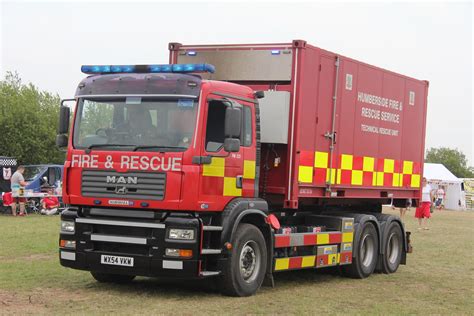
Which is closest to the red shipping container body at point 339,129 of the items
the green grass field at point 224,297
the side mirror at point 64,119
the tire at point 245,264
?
the tire at point 245,264

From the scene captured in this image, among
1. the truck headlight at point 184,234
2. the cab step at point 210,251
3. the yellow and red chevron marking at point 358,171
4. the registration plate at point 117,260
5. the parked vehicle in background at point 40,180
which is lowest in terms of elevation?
the registration plate at point 117,260

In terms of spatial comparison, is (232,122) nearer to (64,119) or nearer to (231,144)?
(231,144)

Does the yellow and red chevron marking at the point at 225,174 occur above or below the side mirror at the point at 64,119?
below

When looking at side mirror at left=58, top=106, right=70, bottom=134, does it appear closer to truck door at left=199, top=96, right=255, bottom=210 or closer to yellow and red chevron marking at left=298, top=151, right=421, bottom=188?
truck door at left=199, top=96, right=255, bottom=210

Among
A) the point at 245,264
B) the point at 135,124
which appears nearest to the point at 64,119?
the point at 135,124

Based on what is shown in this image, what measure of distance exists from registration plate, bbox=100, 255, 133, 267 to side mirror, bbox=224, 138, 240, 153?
5.86ft

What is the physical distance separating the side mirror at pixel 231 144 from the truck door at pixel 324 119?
2347mm

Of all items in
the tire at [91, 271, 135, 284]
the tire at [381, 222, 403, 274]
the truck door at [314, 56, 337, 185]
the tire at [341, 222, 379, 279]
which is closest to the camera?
the tire at [91, 271, 135, 284]

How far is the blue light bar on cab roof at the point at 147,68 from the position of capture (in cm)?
934

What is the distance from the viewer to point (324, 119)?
1156 cm

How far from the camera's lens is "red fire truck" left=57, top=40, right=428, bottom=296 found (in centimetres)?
907

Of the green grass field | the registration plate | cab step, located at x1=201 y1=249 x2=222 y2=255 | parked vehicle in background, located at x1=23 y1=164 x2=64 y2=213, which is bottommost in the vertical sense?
the green grass field

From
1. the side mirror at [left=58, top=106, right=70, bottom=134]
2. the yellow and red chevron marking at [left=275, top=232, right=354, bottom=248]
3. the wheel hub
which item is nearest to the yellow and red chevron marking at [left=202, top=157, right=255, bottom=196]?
the wheel hub

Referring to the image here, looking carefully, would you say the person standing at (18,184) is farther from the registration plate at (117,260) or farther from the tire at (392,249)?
the registration plate at (117,260)
